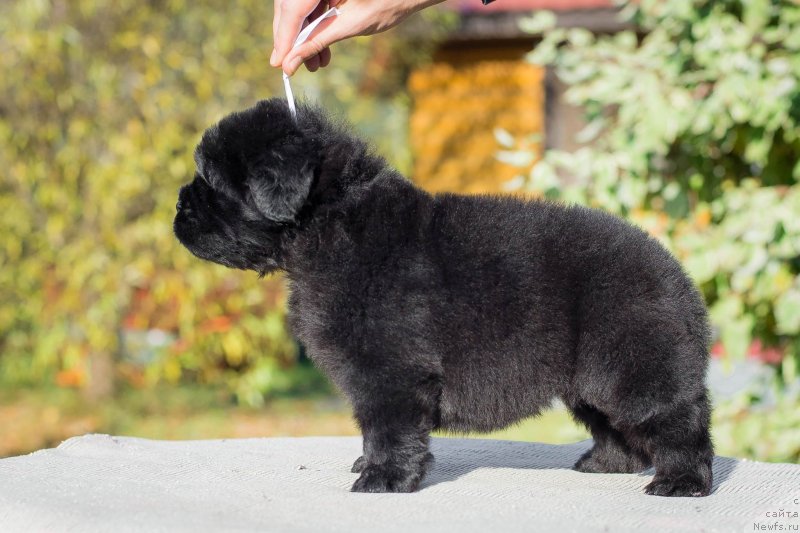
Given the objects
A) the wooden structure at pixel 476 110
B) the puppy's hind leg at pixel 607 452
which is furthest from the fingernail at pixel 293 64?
the wooden structure at pixel 476 110

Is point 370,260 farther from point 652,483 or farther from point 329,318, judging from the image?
point 652,483

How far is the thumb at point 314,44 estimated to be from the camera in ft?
11.0

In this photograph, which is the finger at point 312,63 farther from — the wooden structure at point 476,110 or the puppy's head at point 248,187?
the wooden structure at point 476,110

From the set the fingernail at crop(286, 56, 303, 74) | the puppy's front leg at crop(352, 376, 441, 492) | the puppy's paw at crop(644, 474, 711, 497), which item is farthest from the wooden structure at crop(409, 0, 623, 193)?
the puppy's front leg at crop(352, 376, 441, 492)

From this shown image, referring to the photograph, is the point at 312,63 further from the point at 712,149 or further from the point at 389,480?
the point at 712,149

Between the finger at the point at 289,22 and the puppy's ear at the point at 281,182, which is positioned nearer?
the puppy's ear at the point at 281,182

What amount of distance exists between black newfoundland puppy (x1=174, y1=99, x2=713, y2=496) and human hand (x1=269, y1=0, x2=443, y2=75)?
34 cm

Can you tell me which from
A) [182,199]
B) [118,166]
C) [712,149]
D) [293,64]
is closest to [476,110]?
[118,166]

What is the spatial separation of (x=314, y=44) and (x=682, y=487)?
194 centimetres

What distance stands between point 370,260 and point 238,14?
6.00 meters

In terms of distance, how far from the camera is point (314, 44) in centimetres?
336

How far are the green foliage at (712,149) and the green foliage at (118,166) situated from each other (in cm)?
370

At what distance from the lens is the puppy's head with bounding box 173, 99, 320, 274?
299cm


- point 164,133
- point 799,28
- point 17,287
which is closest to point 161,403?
point 17,287
